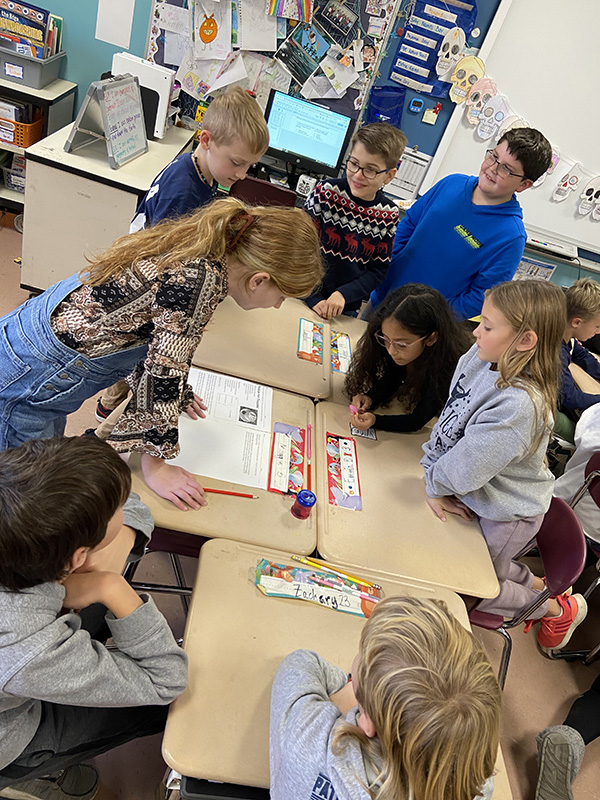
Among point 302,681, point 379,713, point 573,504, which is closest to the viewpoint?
point 379,713

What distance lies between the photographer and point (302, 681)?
3.11ft

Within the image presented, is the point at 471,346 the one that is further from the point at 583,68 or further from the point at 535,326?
the point at 583,68

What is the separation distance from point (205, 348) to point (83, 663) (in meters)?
1.10

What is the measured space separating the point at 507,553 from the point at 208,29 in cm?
324

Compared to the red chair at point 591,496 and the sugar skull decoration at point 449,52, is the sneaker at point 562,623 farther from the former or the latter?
the sugar skull decoration at point 449,52

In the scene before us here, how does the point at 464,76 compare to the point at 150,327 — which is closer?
the point at 150,327

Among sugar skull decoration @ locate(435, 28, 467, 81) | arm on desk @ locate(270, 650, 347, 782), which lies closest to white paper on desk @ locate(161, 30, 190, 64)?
sugar skull decoration @ locate(435, 28, 467, 81)

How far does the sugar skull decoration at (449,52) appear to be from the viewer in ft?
10.4

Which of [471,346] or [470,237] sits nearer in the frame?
[471,346]

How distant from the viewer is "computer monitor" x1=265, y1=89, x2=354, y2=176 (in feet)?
11.0

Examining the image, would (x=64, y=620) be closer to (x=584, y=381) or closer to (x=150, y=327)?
(x=150, y=327)

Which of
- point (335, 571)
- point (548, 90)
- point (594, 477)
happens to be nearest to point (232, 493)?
point (335, 571)

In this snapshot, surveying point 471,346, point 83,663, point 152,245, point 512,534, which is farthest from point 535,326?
point 83,663

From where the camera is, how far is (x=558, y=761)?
1698mm
